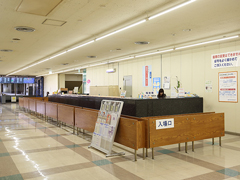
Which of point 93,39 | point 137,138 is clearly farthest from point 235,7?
point 93,39

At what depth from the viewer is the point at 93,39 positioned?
26.1 feet

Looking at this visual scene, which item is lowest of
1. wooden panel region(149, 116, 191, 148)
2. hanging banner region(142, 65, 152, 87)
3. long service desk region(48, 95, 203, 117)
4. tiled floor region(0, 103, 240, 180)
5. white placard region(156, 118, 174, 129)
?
tiled floor region(0, 103, 240, 180)

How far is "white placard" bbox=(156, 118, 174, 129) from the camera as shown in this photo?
16.0 feet

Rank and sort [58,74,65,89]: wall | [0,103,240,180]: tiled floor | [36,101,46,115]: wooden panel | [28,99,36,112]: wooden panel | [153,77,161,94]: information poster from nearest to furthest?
[0,103,240,180]: tiled floor < [36,101,46,115]: wooden panel < [153,77,161,94]: information poster < [28,99,36,112]: wooden panel < [58,74,65,89]: wall

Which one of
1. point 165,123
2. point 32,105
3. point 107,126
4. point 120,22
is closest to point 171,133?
point 165,123

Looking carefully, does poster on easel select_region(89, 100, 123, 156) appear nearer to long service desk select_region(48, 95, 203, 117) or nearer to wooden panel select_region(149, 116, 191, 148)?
wooden panel select_region(149, 116, 191, 148)

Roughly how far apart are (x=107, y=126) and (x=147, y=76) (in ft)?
22.6

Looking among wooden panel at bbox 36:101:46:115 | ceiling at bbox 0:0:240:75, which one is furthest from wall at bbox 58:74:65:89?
ceiling at bbox 0:0:240:75

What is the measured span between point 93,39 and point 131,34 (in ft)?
4.37

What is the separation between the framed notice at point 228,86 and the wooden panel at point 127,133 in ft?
15.6

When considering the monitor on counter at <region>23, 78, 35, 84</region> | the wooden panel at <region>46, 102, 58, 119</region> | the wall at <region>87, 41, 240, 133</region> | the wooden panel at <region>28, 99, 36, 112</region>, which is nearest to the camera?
the wall at <region>87, 41, 240, 133</region>

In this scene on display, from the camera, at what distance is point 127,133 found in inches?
192

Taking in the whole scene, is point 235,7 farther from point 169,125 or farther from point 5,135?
point 5,135

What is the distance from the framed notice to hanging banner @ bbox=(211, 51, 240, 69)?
0.28 meters
